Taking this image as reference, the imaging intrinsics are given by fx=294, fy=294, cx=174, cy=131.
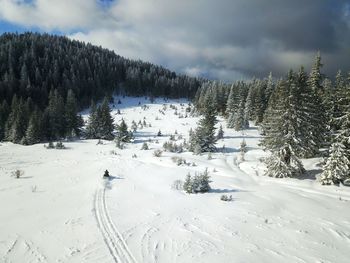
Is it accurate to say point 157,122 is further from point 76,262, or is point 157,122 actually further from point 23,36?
point 23,36

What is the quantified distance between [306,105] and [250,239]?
59.6 ft

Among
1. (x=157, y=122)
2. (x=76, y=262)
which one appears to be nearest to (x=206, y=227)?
(x=76, y=262)

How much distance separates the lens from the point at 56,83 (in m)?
117

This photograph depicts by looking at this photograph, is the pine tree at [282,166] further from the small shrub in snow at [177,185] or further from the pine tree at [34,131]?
the pine tree at [34,131]

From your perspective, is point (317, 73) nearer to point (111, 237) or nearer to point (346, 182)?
point (346, 182)

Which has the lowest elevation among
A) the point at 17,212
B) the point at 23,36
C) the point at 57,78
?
the point at 17,212

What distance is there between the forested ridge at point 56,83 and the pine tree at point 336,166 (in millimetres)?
45236

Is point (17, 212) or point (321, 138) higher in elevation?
point (321, 138)

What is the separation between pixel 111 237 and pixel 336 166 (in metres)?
18.4

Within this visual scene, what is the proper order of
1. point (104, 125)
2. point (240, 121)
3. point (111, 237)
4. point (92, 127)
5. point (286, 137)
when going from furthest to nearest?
point (240, 121), point (104, 125), point (92, 127), point (286, 137), point (111, 237)

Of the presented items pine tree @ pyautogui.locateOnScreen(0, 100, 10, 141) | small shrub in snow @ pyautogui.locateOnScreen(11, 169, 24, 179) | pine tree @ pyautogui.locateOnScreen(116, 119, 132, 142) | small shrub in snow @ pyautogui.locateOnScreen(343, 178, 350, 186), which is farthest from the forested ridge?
small shrub in snow @ pyautogui.locateOnScreen(343, 178, 350, 186)

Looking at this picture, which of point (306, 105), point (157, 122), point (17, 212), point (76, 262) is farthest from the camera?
point (157, 122)

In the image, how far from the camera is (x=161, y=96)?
145875mm

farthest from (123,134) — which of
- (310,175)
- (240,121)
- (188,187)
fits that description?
(188,187)
